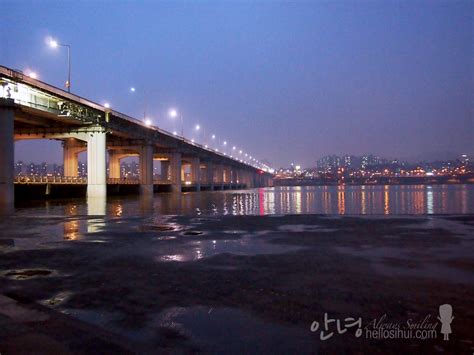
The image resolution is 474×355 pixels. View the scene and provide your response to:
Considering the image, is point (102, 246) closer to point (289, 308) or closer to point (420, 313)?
point (289, 308)

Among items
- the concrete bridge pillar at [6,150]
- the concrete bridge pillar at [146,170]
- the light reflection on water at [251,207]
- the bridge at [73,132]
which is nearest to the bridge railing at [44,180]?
the bridge at [73,132]

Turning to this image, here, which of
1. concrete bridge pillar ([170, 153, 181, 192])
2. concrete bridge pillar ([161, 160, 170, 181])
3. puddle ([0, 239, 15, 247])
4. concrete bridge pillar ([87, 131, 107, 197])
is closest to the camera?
puddle ([0, 239, 15, 247])

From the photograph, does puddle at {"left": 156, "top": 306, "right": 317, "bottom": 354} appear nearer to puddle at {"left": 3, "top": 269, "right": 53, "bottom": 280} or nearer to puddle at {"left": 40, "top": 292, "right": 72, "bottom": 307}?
puddle at {"left": 40, "top": 292, "right": 72, "bottom": 307}

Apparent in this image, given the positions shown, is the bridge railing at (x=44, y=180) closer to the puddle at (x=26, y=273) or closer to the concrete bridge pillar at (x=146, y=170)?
the concrete bridge pillar at (x=146, y=170)

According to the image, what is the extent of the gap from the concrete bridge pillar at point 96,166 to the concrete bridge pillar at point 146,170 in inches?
815

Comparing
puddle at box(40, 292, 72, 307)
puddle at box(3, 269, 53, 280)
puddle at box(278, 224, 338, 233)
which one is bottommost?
puddle at box(278, 224, 338, 233)

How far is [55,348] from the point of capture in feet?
14.8

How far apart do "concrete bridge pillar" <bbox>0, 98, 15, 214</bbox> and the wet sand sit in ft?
97.6

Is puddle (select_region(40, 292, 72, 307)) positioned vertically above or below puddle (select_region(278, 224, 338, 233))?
above

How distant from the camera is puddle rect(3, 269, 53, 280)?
8.06 metres

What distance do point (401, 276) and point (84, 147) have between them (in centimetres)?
7896

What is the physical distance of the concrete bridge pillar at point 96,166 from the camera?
56.9 meters

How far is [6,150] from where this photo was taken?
126 feet

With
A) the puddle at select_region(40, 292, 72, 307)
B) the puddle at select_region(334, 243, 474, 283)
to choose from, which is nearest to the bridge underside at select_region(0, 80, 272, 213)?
the puddle at select_region(40, 292, 72, 307)
